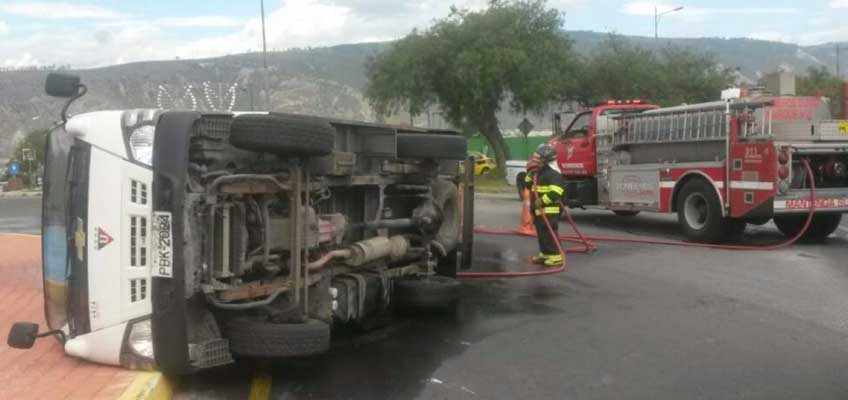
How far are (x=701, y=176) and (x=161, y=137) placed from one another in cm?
939

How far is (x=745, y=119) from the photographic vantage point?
1134 centimetres

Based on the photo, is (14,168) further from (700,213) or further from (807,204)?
(807,204)

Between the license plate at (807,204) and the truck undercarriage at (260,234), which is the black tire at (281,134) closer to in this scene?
the truck undercarriage at (260,234)

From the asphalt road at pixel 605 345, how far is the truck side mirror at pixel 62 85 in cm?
188

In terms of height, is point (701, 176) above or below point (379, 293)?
above

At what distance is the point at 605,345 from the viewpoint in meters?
6.03

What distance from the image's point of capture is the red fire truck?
11141 mm

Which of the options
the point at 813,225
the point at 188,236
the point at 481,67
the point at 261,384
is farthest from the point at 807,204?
the point at 481,67

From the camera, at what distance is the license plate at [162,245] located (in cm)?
440

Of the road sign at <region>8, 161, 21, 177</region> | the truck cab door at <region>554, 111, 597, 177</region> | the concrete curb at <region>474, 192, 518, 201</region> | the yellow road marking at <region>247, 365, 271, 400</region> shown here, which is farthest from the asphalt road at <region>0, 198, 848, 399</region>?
the road sign at <region>8, 161, 21, 177</region>

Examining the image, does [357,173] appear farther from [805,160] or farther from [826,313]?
[805,160]

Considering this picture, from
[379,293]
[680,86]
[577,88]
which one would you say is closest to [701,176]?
[379,293]

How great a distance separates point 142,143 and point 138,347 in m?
1.15

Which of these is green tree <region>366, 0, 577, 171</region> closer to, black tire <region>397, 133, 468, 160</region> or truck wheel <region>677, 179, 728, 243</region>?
truck wheel <region>677, 179, 728, 243</region>
